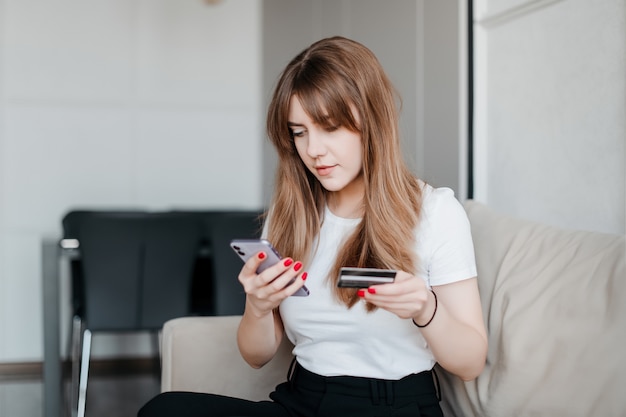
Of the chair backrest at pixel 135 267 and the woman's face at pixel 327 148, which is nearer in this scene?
the woman's face at pixel 327 148

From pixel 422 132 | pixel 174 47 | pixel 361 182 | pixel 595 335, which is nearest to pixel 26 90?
pixel 174 47

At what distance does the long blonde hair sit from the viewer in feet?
5.23

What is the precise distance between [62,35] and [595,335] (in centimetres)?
346

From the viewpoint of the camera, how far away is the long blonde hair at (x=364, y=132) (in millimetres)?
1593

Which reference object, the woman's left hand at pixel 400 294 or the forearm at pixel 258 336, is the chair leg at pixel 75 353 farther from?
the woman's left hand at pixel 400 294

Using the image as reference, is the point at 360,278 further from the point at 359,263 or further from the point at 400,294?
the point at 359,263

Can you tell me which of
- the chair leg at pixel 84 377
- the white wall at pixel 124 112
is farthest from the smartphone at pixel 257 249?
the white wall at pixel 124 112

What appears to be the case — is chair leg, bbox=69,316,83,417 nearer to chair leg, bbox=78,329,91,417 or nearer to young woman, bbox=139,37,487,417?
chair leg, bbox=78,329,91,417

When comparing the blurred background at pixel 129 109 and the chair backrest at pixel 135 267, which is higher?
the blurred background at pixel 129 109

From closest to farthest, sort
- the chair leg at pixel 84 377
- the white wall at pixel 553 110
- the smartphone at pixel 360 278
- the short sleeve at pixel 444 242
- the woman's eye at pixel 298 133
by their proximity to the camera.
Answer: the smartphone at pixel 360 278
the short sleeve at pixel 444 242
the woman's eye at pixel 298 133
the white wall at pixel 553 110
the chair leg at pixel 84 377


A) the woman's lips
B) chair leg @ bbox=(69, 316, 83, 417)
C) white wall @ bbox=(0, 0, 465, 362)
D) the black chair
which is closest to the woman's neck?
the woman's lips

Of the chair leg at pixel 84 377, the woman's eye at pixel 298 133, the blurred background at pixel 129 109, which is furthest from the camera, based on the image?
the blurred background at pixel 129 109

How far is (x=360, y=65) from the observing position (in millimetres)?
1612

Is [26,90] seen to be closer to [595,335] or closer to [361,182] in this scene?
[361,182]
